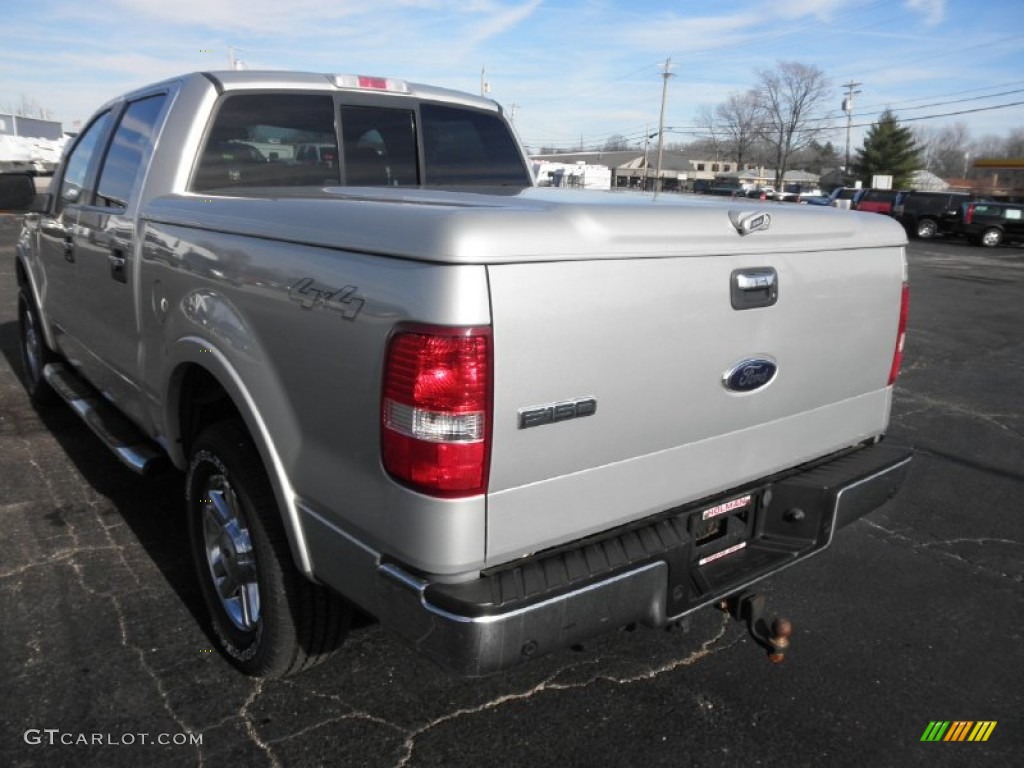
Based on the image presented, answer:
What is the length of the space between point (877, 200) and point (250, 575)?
34293 mm

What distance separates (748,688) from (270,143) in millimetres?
2940

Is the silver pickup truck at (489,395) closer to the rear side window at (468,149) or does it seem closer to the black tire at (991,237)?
the rear side window at (468,149)

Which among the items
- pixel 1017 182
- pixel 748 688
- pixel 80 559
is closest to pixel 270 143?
pixel 80 559

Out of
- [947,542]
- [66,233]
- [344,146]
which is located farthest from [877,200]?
[66,233]

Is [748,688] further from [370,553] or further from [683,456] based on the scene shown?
[370,553]

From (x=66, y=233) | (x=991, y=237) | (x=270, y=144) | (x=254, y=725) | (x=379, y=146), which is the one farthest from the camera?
(x=991, y=237)

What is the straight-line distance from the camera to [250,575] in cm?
267

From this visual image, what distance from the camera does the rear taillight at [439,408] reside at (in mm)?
1810

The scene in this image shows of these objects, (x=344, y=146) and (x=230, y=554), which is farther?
(x=344, y=146)

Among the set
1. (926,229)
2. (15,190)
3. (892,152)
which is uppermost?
(892,152)

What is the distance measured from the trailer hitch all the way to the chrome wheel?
1.55 metres

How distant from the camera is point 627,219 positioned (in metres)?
2.08

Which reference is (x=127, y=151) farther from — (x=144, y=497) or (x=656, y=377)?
(x=656, y=377)

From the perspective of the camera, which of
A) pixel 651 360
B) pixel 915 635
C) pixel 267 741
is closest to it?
pixel 651 360
